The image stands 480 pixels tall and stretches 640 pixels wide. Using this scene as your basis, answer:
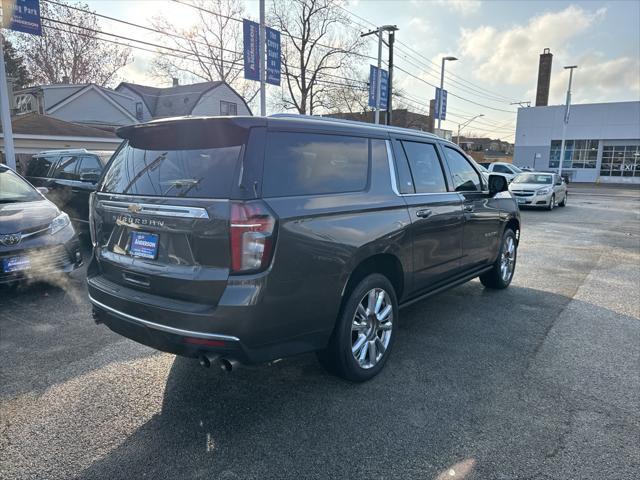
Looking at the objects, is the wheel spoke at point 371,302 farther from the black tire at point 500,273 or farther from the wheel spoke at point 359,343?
the black tire at point 500,273

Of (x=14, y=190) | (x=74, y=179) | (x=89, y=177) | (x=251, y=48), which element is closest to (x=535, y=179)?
(x=251, y=48)

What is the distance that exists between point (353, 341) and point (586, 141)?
4734cm

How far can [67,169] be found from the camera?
9102mm

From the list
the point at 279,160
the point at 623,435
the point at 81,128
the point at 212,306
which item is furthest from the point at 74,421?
the point at 81,128

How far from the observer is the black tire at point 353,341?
319cm

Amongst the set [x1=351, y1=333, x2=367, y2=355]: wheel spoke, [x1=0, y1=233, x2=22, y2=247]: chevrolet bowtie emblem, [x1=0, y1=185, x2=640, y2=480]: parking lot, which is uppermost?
[x1=0, y1=233, x2=22, y2=247]: chevrolet bowtie emblem

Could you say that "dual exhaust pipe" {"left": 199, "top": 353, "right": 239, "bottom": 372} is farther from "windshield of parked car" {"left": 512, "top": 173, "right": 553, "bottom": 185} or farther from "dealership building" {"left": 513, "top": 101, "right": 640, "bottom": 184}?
"dealership building" {"left": 513, "top": 101, "right": 640, "bottom": 184}

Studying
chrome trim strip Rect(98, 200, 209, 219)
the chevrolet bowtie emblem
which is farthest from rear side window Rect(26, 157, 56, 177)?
chrome trim strip Rect(98, 200, 209, 219)

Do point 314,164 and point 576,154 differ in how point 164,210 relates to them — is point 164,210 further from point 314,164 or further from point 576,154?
point 576,154

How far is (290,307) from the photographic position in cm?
273

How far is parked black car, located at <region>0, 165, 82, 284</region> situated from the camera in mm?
5000

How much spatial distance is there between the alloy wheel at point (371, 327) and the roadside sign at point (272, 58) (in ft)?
43.4

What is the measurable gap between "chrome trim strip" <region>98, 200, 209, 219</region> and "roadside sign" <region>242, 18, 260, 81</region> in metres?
12.7

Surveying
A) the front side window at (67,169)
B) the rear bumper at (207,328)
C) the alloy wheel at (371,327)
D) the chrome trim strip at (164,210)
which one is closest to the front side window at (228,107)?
the front side window at (67,169)
